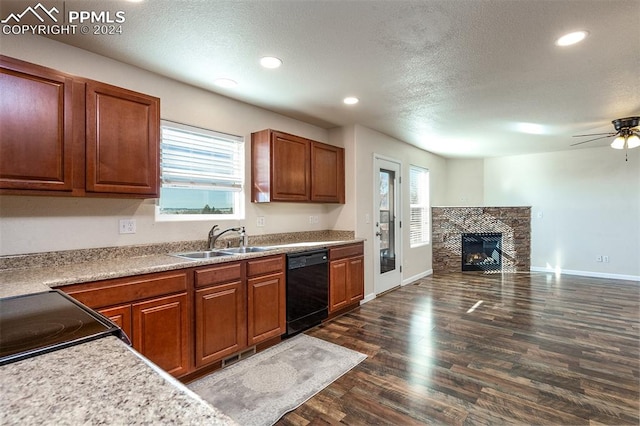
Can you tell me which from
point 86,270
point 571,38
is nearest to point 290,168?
point 86,270

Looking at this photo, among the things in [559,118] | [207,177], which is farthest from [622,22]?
[207,177]

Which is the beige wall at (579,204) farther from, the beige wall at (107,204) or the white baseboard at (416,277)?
the beige wall at (107,204)

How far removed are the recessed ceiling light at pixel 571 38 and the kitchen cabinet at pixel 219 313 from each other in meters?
2.88

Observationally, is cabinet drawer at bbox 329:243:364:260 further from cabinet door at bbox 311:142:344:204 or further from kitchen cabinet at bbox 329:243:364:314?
cabinet door at bbox 311:142:344:204

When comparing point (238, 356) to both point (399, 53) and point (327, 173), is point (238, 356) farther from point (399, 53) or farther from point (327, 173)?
point (399, 53)

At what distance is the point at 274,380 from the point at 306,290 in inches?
41.8

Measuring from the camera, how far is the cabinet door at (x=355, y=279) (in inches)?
157

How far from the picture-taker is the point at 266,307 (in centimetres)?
290

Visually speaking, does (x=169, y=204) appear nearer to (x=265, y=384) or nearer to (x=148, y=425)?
(x=265, y=384)

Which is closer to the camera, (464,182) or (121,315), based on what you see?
(121,315)

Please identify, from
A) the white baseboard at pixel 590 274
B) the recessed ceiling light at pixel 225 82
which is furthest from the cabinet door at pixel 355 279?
the white baseboard at pixel 590 274

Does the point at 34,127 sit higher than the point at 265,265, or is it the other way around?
the point at 34,127

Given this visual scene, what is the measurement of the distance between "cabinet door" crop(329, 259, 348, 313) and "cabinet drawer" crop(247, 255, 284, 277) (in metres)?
0.84

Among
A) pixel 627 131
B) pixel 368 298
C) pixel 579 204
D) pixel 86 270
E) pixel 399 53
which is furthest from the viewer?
pixel 579 204
